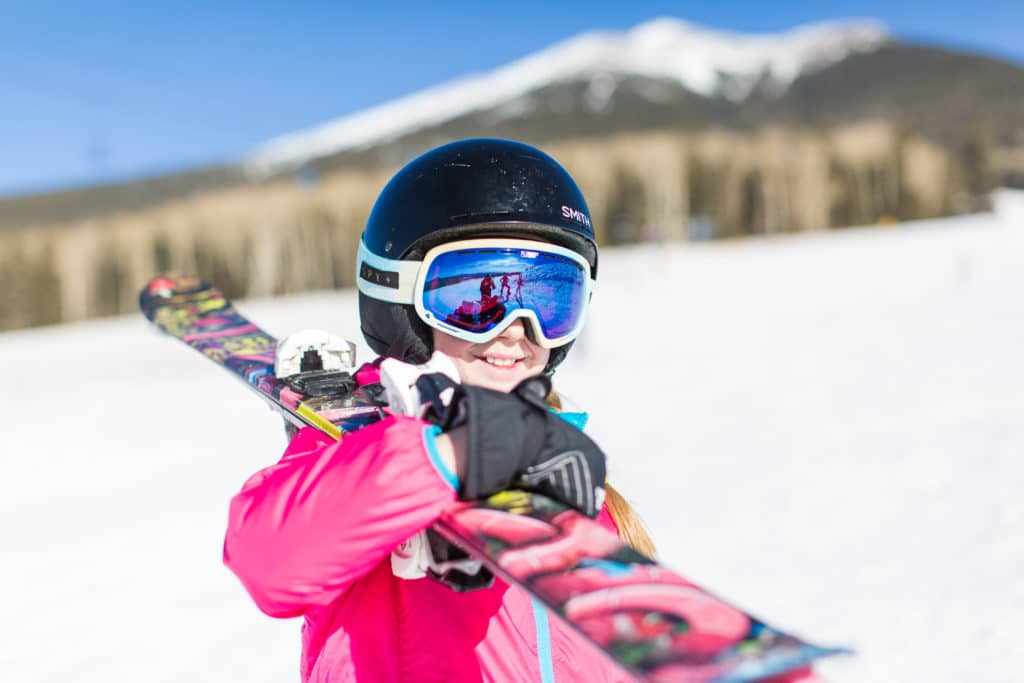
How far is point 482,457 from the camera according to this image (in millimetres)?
1149

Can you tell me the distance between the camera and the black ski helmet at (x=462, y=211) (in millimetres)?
1689

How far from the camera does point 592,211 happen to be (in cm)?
2870

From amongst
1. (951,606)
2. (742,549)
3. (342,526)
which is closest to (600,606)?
(342,526)

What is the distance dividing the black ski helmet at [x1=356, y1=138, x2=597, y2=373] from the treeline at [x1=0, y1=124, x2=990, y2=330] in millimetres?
22194

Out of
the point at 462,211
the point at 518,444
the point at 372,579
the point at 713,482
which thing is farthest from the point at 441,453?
the point at 713,482

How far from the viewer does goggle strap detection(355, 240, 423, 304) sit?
174 cm

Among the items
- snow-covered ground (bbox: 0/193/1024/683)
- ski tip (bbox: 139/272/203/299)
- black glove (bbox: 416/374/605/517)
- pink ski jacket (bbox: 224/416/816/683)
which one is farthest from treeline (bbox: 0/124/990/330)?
black glove (bbox: 416/374/605/517)

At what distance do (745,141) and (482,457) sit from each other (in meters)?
31.6

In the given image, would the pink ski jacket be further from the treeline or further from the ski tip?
the treeline

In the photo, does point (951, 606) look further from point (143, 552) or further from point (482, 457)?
point (143, 552)

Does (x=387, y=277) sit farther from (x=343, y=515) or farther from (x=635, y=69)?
(x=635, y=69)

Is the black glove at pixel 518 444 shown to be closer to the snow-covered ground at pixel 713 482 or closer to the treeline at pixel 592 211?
the snow-covered ground at pixel 713 482

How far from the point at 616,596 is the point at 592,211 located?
2818 centimetres

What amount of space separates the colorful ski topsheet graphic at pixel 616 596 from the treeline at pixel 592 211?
2281cm
